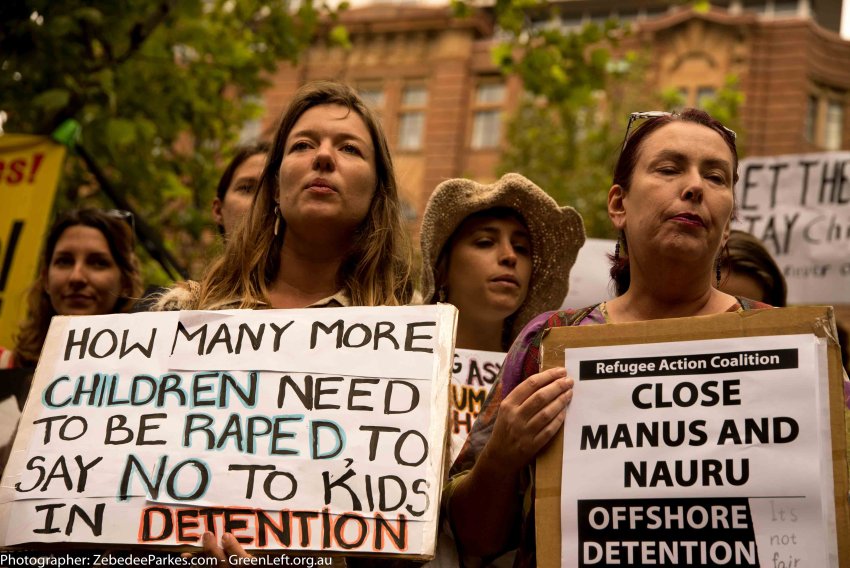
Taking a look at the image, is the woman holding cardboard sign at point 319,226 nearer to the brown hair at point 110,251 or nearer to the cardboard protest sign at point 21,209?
the brown hair at point 110,251

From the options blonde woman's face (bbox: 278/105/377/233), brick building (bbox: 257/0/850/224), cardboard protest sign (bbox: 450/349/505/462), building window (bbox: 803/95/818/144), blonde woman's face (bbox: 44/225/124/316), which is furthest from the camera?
building window (bbox: 803/95/818/144)

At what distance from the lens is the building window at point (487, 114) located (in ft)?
91.2

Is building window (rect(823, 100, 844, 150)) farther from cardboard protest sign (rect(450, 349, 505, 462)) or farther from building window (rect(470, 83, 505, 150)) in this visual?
cardboard protest sign (rect(450, 349, 505, 462))

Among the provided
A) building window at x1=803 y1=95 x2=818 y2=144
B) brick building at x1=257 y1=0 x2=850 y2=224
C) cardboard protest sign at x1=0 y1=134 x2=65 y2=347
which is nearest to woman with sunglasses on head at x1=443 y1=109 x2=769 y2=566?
cardboard protest sign at x1=0 y1=134 x2=65 y2=347

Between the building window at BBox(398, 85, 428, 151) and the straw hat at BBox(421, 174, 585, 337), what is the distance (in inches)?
970

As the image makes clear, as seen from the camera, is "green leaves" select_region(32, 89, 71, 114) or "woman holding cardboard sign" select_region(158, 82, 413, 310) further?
"green leaves" select_region(32, 89, 71, 114)

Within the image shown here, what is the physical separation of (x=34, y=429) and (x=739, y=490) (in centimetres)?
170

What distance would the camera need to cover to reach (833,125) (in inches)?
1059

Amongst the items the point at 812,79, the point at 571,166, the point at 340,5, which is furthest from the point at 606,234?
the point at 812,79

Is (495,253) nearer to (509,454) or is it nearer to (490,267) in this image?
(490,267)

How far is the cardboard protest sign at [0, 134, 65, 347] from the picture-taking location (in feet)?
17.0

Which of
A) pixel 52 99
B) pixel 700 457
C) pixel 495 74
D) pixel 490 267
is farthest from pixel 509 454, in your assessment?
pixel 495 74

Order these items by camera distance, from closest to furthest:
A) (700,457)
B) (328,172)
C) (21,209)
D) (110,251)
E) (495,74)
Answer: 1. (700,457)
2. (328,172)
3. (110,251)
4. (21,209)
5. (495,74)

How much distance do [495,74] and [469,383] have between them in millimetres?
25012
